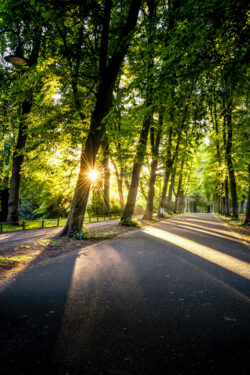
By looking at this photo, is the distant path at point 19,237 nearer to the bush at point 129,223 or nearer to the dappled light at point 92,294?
the dappled light at point 92,294

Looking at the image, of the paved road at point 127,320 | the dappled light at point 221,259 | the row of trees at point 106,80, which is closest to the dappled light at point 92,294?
the paved road at point 127,320

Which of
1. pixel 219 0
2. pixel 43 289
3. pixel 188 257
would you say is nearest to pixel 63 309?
pixel 43 289

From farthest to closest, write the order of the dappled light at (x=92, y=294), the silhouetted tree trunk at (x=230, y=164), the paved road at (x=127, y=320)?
the silhouetted tree trunk at (x=230, y=164) < the dappled light at (x=92, y=294) < the paved road at (x=127, y=320)

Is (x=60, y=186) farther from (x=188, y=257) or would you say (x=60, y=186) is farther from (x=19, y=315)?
(x=19, y=315)

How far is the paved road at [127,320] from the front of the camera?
196cm

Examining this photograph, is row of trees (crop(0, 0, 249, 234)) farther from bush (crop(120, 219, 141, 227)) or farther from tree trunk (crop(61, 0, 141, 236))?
bush (crop(120, 219, 141, 227))

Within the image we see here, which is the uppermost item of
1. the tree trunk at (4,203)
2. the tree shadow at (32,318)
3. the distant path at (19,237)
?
the tree trunk at (4,203)

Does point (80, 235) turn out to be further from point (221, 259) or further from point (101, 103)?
point (101, 103)

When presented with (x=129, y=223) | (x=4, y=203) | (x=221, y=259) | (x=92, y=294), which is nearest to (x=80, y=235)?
(x=92, y=294)

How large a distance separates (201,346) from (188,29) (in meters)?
5.47

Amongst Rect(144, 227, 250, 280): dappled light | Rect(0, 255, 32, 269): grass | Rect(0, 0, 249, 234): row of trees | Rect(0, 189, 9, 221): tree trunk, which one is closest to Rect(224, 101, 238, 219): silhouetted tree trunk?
Rect(0, 0, 249, 234): row of trees

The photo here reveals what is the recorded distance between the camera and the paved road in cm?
196

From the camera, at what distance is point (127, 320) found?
106 inches

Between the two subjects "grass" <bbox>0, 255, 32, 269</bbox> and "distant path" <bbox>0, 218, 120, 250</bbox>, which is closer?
"grass" <bbox>0, 255, 32, 269</bbox>
